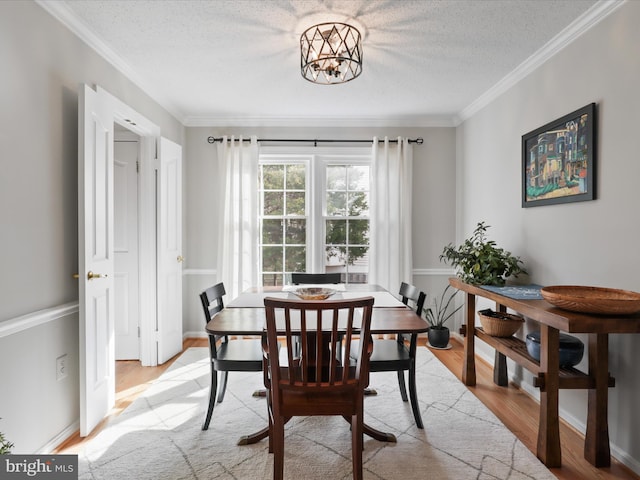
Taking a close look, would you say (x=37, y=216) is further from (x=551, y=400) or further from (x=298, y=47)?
(x=551, y=400)

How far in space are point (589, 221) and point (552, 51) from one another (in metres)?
1.28

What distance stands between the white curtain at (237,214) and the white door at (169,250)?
49cm

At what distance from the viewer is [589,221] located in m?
2.29

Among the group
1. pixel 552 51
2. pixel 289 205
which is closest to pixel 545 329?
pixel 552 51

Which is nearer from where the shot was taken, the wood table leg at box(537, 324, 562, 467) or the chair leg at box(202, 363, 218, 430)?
the wood table leg at box(537, 324, 562, 467)

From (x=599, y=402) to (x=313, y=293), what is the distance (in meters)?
1.73

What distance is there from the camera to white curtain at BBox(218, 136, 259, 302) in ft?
14.0

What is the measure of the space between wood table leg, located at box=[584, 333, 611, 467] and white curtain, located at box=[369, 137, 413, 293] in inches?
93.2

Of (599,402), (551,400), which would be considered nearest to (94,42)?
(551,400)

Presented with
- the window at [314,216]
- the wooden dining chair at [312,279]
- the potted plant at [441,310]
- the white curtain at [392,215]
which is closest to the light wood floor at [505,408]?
the potted plant at [441,310]

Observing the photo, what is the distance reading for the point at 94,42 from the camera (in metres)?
2.54

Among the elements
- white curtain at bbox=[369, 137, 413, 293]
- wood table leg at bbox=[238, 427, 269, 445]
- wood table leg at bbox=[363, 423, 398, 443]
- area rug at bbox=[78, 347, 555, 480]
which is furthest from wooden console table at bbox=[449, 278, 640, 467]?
white curtain at bbox=[369, 137, 413, 293]

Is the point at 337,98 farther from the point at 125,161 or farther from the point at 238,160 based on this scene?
the point at 125,161

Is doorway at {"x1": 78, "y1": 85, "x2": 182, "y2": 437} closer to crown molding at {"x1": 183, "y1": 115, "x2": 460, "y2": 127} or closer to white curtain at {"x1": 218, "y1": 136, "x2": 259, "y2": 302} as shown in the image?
white curtain at {"x1": 218, "y1": 136, "x2": 259, "y2": 302}
